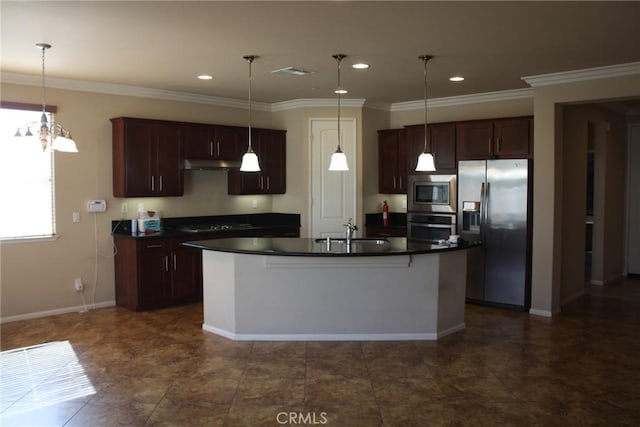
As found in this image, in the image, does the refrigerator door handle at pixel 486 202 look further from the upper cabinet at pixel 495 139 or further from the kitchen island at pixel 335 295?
the kitchen island at pixel 335 295

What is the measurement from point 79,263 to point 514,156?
200 inches

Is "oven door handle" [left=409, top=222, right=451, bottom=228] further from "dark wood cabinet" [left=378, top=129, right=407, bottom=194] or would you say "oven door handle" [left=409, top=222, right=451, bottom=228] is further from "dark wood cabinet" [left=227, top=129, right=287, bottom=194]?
"dark wood cabinet" [left=227, top=129, right=287, bottom=194]

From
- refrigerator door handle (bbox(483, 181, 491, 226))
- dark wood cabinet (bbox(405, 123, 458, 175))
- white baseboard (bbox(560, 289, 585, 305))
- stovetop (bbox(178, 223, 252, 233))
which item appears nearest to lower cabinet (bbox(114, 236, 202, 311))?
stovetop (bbox(178, 223, 252, 233))

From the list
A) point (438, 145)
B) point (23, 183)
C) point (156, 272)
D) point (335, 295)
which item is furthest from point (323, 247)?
point (23, 183)

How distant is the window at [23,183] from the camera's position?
18.8 feet

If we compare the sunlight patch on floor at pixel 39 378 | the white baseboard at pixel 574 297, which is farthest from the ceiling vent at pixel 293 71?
the white baseboard at pixel 574 297

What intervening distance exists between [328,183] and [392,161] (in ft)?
3.14

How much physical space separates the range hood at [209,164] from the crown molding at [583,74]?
3.66 meters

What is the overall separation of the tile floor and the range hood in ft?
6.51

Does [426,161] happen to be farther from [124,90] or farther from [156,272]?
[124,90]

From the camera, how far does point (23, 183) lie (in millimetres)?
5832

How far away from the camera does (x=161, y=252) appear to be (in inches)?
247

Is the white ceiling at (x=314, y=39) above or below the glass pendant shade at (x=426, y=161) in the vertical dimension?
above

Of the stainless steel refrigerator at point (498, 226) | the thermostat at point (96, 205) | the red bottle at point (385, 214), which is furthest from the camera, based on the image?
the red bottle at point (385, 214)
